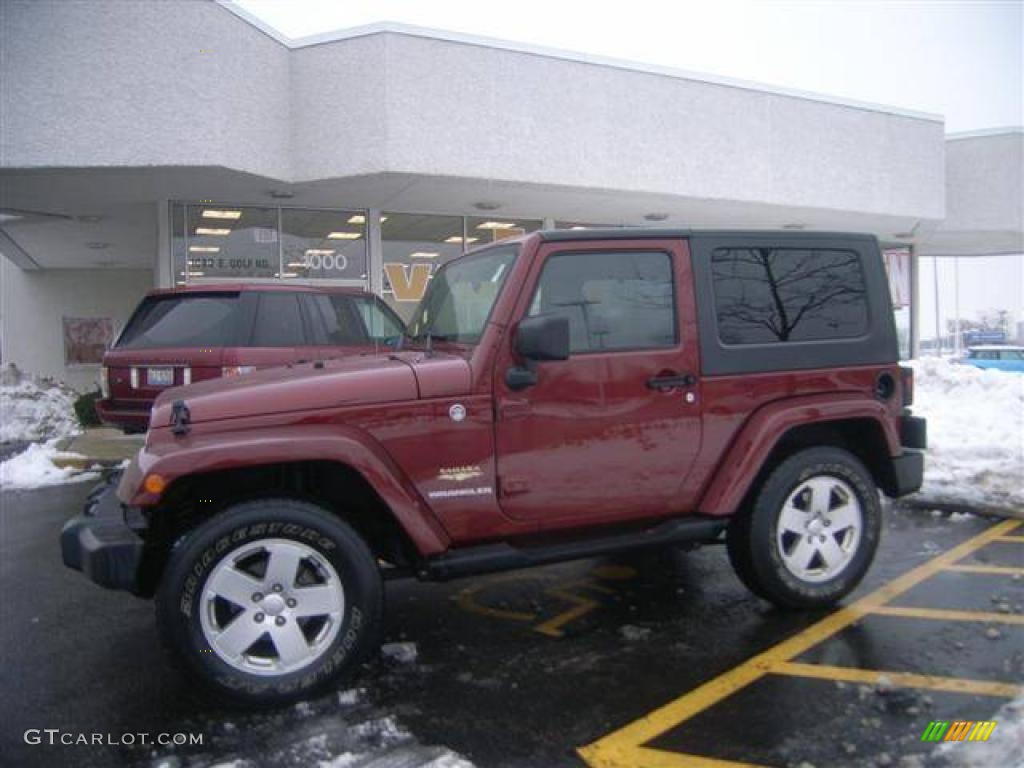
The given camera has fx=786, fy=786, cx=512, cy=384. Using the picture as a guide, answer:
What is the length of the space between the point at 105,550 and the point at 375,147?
883 cm

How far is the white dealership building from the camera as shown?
1012 cm

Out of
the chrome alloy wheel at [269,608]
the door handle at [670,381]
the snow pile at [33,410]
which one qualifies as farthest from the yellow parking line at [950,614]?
the snow pile at [33,410]

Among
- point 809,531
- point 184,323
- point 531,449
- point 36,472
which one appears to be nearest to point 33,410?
point 36,472

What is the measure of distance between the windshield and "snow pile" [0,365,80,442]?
→ 10370 mm

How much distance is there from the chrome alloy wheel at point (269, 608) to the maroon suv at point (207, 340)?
428cm

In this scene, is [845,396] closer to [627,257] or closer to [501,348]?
[627,257]

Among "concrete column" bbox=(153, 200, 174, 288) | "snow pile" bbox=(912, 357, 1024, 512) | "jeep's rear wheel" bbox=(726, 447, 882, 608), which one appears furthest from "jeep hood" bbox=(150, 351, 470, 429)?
"concrete column" bbox=(153, 200, 174, 288)

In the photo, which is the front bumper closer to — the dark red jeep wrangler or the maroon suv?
the dark red jeep wrangler

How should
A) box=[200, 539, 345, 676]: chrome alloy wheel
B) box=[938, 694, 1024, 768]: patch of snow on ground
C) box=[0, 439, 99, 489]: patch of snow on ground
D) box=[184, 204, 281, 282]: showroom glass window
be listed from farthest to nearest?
box=[184, 204, 281, 282]: showroom glass window, box=[0, 439, 99, 489]: patch of snow on ground, box=[200, 539, 345, 676]: chrome alloy wheel, box=[938, 694, 1024, 768]: patch of snow on ground

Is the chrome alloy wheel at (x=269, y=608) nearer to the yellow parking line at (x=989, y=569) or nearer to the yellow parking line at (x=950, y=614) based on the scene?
the yellow parking line at (x=950, y=614)

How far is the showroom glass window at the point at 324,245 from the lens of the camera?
1329 cm

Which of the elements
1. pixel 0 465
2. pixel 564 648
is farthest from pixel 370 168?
pixel 564 648

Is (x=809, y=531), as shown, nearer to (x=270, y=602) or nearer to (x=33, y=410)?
(x=270, y=602)

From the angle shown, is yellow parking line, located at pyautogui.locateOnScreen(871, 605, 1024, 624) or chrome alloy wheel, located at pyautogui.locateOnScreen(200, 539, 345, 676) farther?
A: yellow parking line, located at pyautogui.locateOnScreen(871, 605, 1024, 624)
